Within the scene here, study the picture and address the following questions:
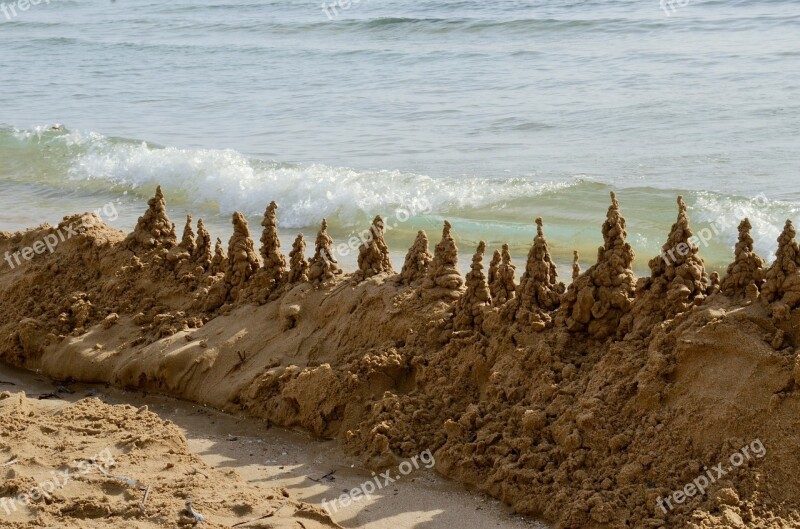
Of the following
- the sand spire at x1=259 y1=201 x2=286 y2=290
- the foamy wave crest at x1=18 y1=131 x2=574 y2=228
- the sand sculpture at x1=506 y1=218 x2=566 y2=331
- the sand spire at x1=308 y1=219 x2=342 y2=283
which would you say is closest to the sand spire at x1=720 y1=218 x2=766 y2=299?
the sand sculpture at x1=506 y1=218 x2=566 y2=331

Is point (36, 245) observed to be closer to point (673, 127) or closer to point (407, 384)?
point (407, 384)

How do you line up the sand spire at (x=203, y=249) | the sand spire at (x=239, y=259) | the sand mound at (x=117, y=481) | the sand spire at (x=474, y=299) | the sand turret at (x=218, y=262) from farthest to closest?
1. the sand spire at (x=203, y=249)
2. the sand turret at (x=218, y=262)
3. the sand spire at (x=239, y=259)
4. the sand spire at (x=474, y=299)
5. the sand mound at (x=117, y=481)

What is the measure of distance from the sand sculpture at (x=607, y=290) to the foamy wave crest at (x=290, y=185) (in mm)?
6192

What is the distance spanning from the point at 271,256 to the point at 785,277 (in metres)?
3.31

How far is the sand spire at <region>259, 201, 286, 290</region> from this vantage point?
664 cm

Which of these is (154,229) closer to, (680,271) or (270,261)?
(270,261)

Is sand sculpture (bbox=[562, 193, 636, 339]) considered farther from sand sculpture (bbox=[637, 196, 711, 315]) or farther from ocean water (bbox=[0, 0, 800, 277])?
ocean water (bbox=[0, 0, 800, 277])

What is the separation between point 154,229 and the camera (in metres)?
7.36

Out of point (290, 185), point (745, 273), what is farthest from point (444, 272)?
point (290, 185)

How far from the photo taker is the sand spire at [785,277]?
467cm

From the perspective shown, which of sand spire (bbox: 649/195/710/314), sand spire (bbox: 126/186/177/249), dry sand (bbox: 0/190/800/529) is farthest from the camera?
sand spire (bbox: 126/186/177/249)

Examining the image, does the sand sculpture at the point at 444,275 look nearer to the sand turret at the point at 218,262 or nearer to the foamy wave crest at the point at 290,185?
the sand turret at the point at 218,262

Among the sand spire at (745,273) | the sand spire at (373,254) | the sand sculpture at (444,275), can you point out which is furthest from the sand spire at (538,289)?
the sand spire at (373,254)

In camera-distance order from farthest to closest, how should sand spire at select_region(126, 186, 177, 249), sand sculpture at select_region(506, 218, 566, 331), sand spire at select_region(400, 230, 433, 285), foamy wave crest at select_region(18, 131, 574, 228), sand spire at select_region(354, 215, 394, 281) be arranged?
foamy wave crest at select_region(18, 131, 574, 228), sand spire at select_region(126, 186, 177, 249), sand spire at select_region(354, 215, 394, 281), sand spire at select_region(400, 230, 433, 285), sand sculpture at select_region(506, 218, 566, 331)
